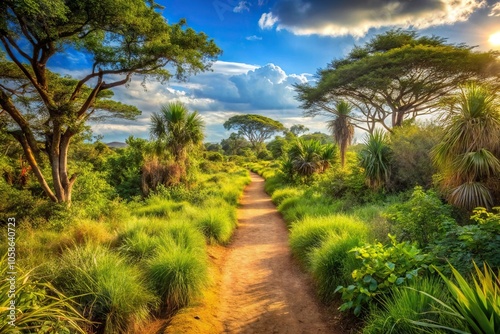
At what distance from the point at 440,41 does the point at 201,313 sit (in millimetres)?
22827

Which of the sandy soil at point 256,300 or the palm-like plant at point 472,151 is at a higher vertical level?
the palm-like plant at point 472,151

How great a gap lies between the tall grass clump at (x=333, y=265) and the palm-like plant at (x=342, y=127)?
42.2 feet

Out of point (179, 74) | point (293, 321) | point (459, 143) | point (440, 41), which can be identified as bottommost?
point (293, 321)

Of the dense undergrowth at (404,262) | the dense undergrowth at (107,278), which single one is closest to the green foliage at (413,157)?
the dense undergrowth at (404,262)

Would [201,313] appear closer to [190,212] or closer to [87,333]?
[87,333]

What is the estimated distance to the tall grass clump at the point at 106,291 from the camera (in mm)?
3600

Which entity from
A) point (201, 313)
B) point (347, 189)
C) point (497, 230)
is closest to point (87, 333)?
point (201, 313)

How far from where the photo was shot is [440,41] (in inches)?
715

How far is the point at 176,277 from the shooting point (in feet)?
14.7

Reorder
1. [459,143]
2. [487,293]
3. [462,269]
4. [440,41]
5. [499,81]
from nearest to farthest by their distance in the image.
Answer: [487,293] < [462,269] < [459,143] < [499,81] < [440,41]

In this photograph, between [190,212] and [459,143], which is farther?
[190,212]

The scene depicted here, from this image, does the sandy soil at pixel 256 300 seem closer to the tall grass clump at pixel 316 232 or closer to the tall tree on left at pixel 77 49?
the tall grass clump at pixel 316 232

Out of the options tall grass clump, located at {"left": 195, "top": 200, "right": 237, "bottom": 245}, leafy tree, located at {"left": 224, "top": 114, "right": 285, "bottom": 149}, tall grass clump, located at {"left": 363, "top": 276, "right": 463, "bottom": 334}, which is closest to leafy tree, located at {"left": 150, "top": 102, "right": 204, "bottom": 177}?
tall grass clump, located at {"left": 195, "top": 200, "right": 237, "bottom": 245}

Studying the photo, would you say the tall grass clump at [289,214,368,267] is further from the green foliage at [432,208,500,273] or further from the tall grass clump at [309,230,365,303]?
the green foliage at [432,208,500,273]
